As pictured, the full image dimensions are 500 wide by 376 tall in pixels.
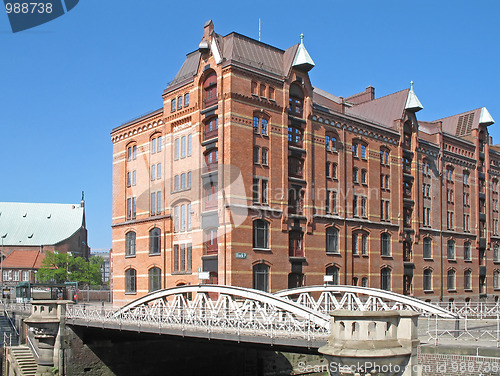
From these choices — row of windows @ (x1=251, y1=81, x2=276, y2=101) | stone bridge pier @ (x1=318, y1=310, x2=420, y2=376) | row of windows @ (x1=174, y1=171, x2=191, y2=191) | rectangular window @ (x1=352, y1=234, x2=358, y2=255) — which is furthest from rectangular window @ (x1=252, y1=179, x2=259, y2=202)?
stone bridge pier @ (x1=318, y1=310, x2=420, y2=376)

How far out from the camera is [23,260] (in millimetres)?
96938

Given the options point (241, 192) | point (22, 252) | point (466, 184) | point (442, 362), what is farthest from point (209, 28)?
point (22, 252)

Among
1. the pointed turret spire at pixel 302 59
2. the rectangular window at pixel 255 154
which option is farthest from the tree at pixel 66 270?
the pointed turret spire at pixel 302 59

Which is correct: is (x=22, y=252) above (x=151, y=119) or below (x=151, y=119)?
below

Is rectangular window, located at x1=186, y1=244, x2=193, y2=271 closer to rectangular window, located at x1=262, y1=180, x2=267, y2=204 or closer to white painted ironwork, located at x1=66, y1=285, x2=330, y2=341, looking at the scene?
white painted ironwork, located at x1=66, y1=285, x2=330, y2=341

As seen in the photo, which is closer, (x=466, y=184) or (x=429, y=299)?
(x=429, y=299)

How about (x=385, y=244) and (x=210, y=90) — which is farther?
(x=385, y=244)

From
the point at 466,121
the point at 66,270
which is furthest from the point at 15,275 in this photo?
the point at 466,121

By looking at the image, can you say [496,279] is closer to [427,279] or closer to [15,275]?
[427,279]

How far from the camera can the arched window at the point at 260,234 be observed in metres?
37.0

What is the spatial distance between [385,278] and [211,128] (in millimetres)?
18860

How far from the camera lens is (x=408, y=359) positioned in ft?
54.0

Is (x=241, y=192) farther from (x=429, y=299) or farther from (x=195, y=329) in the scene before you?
(x=429, y=299)

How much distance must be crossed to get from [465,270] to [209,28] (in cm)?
3376
